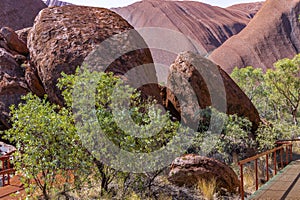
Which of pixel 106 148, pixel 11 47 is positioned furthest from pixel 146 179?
pixel 11 47

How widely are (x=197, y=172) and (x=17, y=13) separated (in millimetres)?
33710

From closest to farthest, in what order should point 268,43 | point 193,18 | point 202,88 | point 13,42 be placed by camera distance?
point 202,88, point 13,42, point 268,43, point 193,18

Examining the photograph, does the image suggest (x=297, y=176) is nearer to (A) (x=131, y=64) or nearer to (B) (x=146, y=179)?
(B) (x=146, y=179)

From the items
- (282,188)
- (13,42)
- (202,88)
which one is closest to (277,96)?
(202,88)

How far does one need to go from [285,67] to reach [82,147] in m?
20.2

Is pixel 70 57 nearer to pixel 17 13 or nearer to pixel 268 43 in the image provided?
pixel 17 13

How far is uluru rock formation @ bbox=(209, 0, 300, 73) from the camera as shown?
68000 millimetres

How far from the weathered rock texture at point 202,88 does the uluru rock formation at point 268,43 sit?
5445 cm

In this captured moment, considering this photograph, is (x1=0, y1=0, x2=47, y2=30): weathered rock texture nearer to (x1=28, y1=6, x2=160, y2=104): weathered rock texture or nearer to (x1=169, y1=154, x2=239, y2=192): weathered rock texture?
(x1=28, y1=6, x2=160, y2=104): weathered rock texture

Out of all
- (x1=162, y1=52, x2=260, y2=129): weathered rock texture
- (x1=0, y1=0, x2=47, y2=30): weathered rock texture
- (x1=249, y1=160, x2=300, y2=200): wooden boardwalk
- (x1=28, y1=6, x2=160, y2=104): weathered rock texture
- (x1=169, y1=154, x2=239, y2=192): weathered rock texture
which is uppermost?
(x1=0, y1=0, x2=47, y2=30): weathered rock texture

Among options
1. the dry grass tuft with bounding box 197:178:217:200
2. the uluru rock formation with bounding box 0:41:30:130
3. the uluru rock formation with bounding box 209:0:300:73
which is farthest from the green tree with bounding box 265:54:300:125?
the uluru rock formation with bounding box 209:0:300:73

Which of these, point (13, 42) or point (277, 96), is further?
point (277, 96)

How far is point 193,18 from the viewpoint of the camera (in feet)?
351

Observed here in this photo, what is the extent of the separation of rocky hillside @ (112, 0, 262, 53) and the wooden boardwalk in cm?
8770
